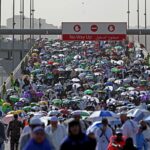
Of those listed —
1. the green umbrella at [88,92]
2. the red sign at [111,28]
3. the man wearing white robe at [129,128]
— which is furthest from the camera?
the red sign at [111,28]

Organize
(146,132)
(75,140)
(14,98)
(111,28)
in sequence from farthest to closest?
(111,28), (14,98), (146,132), (75,140)

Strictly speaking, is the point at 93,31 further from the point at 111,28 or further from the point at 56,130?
the point at 56,130

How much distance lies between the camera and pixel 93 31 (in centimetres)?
5288

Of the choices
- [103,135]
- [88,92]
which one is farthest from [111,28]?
[103,135]

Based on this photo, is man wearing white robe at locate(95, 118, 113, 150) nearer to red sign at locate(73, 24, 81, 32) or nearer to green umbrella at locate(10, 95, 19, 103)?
green umbrella at locate(10, 95, 19, 103)

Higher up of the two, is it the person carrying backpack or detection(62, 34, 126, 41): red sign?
detection(62, 34, 126, 41): red sign

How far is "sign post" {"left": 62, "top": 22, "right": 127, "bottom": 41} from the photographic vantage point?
52.7 m

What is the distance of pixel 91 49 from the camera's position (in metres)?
75.0

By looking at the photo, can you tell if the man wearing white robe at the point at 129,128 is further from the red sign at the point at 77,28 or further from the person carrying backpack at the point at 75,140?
the red sign at the point at 77,28

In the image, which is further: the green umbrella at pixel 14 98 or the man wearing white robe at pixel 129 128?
the green umbrella at pixel 14 98

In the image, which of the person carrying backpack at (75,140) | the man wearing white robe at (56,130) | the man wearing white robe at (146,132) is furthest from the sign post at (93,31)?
the person carrying backpack at (75,140)

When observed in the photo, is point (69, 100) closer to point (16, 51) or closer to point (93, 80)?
point (93, 80)

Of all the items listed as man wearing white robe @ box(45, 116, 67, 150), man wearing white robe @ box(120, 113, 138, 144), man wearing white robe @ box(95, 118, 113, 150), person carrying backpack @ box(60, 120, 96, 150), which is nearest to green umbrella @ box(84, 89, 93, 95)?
man wearing white robe @ box(120, 113, 138, 144)

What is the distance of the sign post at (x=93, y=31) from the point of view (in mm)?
52688
